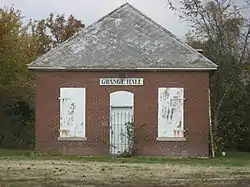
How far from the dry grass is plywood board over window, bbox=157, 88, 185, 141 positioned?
871 cm

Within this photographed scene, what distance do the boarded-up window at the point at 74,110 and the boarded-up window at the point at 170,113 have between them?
3.94m

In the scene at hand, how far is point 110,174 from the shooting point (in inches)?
860

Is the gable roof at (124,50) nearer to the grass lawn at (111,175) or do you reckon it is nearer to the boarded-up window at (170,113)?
the boarded-up window at (170,113)

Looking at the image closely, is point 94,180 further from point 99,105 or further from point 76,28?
point 76,28

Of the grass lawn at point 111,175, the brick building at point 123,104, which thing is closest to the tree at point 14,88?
the brick building at point 123,104

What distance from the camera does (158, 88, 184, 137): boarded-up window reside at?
3422 centimetres

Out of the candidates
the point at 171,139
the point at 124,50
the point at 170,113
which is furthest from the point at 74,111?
the point at 171,139

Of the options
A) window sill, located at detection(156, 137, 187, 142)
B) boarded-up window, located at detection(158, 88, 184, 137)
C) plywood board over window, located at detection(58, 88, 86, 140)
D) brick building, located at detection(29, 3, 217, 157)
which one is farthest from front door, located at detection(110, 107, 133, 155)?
window sill, located at detection(156, 137, 187, 142)

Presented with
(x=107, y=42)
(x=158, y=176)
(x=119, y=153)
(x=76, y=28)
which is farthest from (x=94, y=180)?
(x=76, y=28)

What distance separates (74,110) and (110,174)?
1289cm

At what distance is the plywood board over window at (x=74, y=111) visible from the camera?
113 ft

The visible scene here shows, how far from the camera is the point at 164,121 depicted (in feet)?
112

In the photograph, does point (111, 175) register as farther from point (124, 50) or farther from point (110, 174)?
point (124, 50)

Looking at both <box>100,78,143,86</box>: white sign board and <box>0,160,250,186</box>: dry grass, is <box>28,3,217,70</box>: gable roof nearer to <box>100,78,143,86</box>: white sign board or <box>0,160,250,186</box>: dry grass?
<box>100,78,143,86</box>: white sign board
